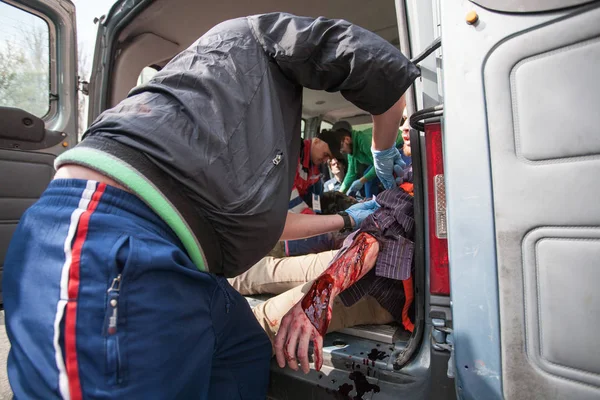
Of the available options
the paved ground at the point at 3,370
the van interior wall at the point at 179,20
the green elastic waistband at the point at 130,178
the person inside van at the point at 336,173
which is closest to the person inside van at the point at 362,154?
the person inside van at the point at 336,173

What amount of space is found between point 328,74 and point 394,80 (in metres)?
0.19

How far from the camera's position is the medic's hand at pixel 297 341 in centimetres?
110

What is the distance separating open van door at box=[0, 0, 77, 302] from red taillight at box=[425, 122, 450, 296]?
7.38ft

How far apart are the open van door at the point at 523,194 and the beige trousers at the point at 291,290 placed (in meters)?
0.72

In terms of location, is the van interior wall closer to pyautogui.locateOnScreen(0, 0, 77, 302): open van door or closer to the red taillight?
pyautogui.locateOnScreen(0, 0, 77, 302): open van door

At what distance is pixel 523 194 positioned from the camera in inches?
29.8

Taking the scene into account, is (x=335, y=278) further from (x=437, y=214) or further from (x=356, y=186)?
(x=356, y=186)

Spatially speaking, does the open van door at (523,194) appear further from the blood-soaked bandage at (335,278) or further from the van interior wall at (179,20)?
the van interior wall at (179,20)

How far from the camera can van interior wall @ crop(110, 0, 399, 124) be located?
6.91ft

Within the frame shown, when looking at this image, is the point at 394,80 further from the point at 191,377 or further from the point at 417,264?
the point at 191,377

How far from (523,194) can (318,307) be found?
0.73 metres

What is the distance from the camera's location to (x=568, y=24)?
0.70 meters

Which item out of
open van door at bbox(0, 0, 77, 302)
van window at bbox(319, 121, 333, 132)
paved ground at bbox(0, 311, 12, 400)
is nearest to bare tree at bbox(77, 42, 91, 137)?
open van door at bbox(0, 0, 77, 302)

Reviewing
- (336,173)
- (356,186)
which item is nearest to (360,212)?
(356,186)
